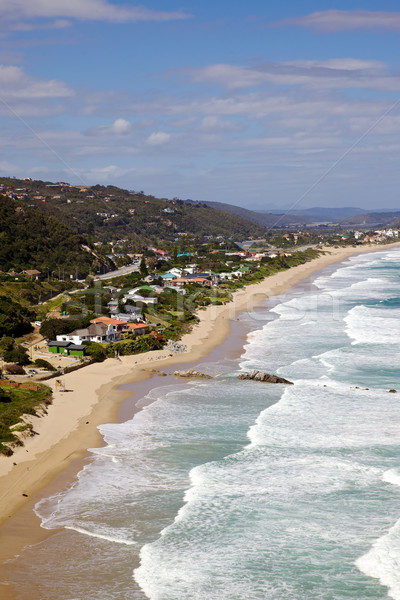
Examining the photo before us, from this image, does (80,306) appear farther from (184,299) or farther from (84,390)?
(84,390)

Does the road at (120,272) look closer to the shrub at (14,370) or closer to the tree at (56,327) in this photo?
the tree at (56,327)

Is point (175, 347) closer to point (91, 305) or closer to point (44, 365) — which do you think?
point (44, 365)

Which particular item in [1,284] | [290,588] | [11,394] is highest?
[1,284]

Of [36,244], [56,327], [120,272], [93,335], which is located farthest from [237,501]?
[120,272]

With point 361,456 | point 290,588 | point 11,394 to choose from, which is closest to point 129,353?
point 11,394

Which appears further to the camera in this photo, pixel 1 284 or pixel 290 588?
pixel 1 284

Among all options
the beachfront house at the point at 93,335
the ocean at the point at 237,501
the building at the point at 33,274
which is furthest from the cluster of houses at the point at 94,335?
the building at the point at 33,274

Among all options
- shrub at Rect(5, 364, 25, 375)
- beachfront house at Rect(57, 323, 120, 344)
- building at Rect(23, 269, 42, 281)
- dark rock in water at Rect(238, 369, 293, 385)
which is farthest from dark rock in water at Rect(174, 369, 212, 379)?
building at Rect(23, 269, 42, 281)
